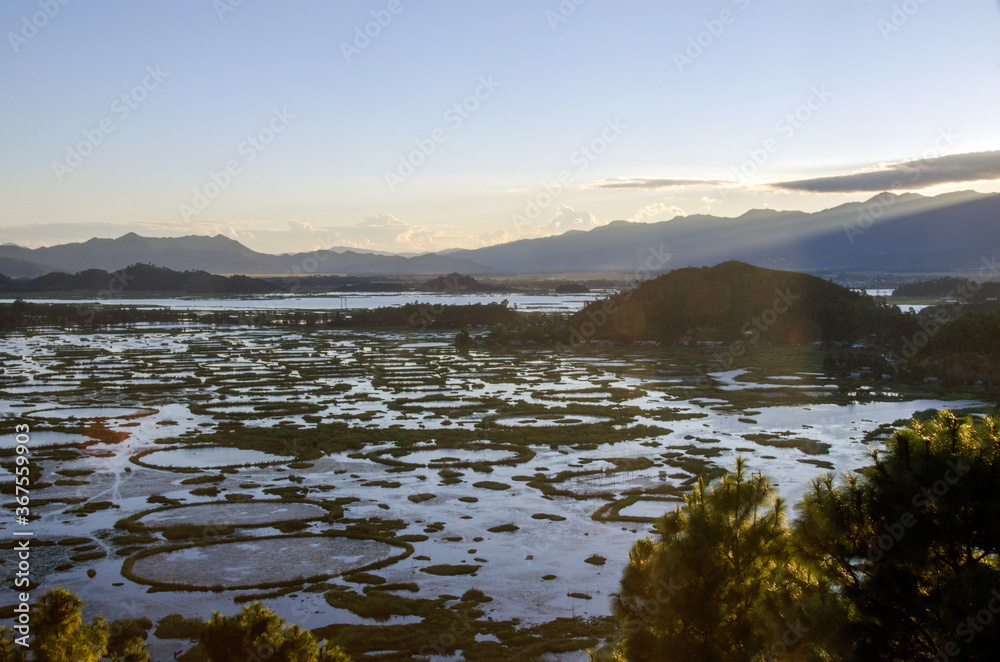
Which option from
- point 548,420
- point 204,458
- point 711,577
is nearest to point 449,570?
point 711,577

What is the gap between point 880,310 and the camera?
11144 centimetres

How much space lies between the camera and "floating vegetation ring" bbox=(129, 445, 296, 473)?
4531 centimetres

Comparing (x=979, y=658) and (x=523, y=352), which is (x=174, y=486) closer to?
(x=979, y=658)

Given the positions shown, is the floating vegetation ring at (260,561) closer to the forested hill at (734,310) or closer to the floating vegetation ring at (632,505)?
the floating vegetation ring at (632,505)

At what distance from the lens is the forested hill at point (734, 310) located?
118688 millimetres

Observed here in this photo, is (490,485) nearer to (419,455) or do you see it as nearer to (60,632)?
(419,455)

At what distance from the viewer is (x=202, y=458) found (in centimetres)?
4744

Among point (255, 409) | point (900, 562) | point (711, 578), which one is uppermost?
point (900, 562)

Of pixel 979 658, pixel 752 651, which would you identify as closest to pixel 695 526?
pixel 752 651

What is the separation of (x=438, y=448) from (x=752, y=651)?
38465mm

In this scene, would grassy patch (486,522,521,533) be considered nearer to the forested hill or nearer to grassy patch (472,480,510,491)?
grassy patch (472,480,510,491)

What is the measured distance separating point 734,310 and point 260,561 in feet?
358

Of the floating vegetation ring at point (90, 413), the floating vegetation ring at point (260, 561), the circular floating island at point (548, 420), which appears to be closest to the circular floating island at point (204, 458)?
the floating vegetation ring at point (90, 413)

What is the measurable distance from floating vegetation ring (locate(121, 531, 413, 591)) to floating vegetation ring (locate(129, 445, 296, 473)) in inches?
529
